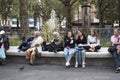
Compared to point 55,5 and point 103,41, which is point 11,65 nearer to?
point 103,41

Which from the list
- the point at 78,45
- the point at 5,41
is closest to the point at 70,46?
the point at 78,45

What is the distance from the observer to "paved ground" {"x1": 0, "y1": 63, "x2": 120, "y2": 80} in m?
10.5

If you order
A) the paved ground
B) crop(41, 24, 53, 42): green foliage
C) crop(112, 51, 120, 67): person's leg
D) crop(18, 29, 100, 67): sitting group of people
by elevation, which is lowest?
the paved ground

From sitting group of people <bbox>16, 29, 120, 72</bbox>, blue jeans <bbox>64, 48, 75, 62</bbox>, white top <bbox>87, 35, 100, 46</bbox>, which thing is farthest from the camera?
white top <bbox>87, 35, 100, 46</bbox>

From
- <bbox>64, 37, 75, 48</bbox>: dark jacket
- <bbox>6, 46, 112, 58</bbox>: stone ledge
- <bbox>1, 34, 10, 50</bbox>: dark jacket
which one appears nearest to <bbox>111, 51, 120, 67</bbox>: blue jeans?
<bbox>6, 46, 112, 58</bbox>: stone ledge

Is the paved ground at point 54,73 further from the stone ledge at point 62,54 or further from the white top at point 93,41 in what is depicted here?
the white top at point 93,41

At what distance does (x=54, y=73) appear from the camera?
11227 millimetres

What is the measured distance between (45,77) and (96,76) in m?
1.64

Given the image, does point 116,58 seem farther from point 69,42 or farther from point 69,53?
point 69,42

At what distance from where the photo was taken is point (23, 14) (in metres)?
23.8

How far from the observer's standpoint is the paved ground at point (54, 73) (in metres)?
10.5

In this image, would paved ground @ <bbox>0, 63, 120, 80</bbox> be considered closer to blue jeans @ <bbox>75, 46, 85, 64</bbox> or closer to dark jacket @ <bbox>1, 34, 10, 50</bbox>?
blue jeans @ <bbox>75, 46, 85, 64</bbox>

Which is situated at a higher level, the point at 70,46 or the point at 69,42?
the point at 69,42

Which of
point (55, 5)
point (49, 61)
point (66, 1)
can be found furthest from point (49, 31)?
point (55, 5)
